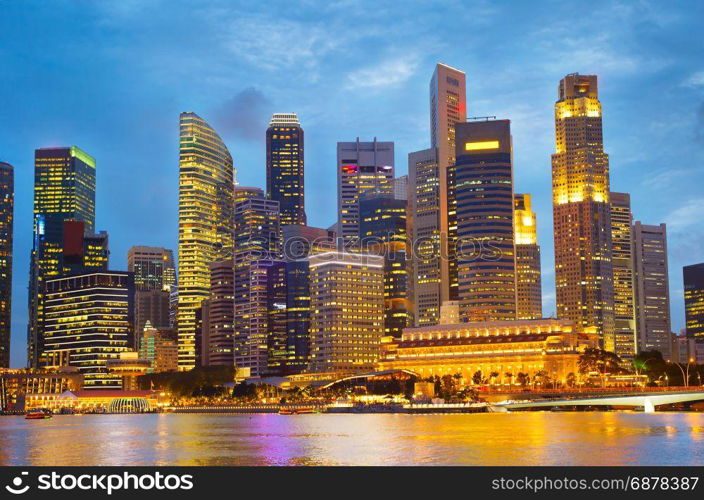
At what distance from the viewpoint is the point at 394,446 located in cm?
11588

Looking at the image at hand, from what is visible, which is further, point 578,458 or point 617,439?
point 617,439

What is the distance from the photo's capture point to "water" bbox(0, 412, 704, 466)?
97006 mm

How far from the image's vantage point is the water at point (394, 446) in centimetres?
9701
